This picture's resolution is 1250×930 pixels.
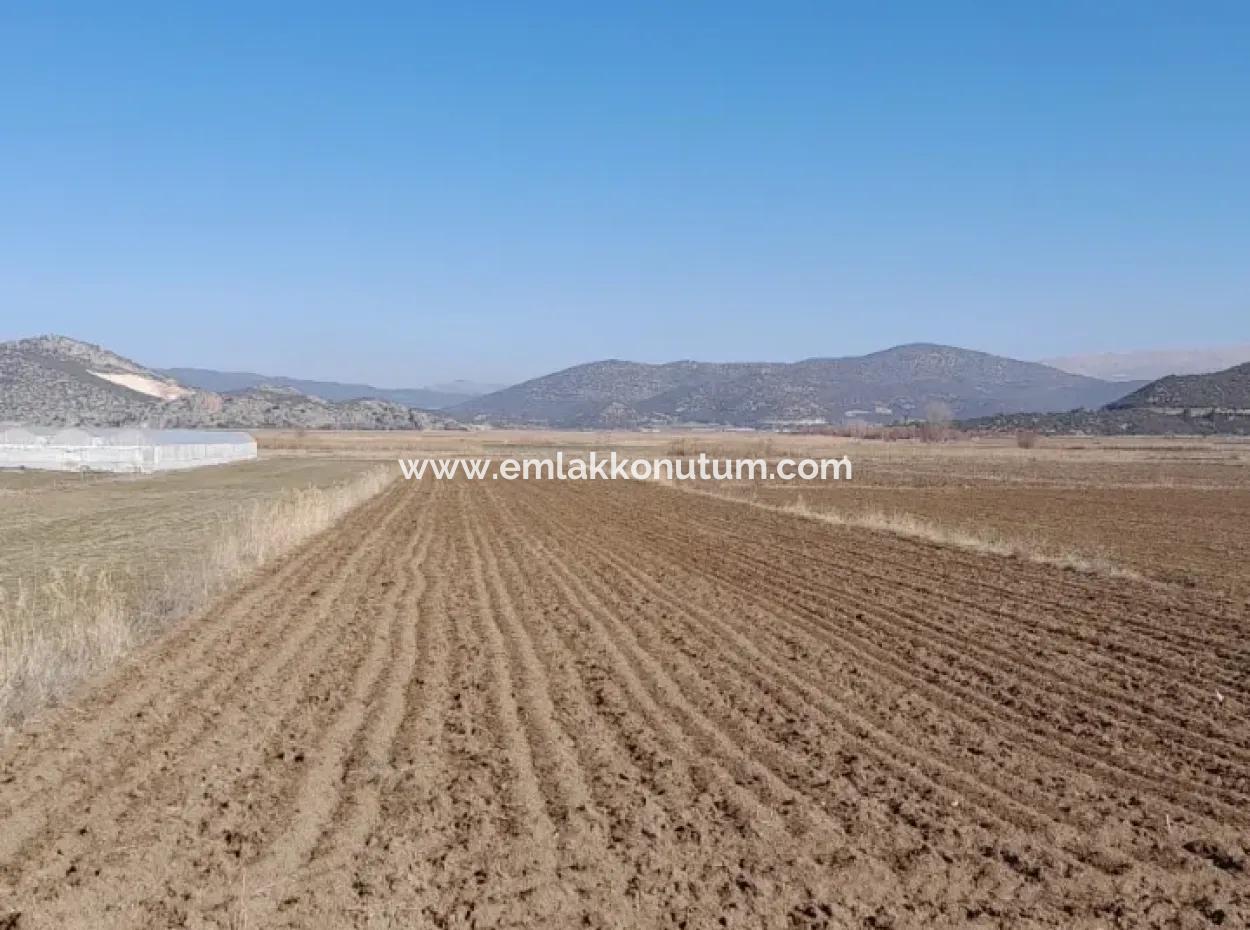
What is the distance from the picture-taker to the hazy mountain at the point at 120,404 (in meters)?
150

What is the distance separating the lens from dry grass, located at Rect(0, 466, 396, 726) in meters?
8.47

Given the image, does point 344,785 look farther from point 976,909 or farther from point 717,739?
point 976,909

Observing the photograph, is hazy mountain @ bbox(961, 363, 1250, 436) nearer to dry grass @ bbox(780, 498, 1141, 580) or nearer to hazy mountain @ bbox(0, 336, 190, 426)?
hazy mountain @ bbox(0, 336, 190, 426)

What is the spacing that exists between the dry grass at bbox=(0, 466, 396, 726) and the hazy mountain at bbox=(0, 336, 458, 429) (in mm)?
129950

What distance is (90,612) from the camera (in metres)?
11.4

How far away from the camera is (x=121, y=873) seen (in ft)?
17.2

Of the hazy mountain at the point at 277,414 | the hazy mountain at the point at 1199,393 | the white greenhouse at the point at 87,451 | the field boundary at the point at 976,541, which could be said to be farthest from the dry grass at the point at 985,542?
the hazy mountain at the point at 1199,393

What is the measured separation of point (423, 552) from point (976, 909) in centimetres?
1618

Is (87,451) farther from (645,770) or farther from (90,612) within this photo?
(645,770)

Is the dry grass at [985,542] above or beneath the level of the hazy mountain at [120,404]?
beneath

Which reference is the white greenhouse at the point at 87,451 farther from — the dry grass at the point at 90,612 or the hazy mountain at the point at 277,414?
the hazy mountain at the point at 277,414

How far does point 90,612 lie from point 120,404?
165m

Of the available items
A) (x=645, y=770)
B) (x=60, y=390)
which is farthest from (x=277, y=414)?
(x=645, y=770)

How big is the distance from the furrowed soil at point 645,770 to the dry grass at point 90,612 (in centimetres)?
38
